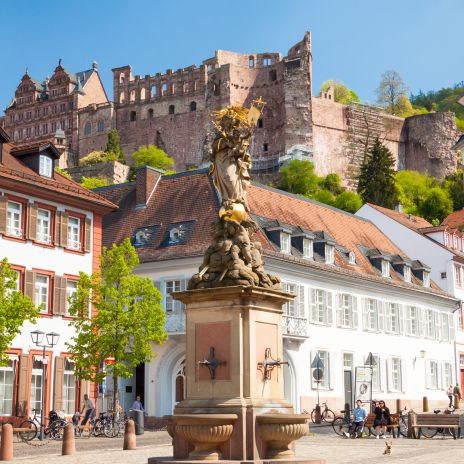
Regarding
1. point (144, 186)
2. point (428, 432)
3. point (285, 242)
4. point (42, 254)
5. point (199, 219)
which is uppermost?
point (144, 186)

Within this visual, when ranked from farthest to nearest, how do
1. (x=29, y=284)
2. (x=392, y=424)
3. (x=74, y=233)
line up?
1. (x=74, y=233)
2. (x=29, y=284)
3. (x=392, y=424)

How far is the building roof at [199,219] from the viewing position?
120 ft

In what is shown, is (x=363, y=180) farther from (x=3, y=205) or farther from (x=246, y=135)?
(x=246, y=135)

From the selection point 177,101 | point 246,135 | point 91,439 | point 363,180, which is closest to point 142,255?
point 91,439

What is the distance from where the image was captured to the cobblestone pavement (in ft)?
57.5

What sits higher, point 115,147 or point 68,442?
point 115,147

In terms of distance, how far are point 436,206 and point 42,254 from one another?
65.0 meters

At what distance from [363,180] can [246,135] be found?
249 ft

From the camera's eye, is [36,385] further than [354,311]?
No

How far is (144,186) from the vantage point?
40812mm

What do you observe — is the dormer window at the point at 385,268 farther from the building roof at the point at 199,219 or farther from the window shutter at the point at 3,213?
the window shutter at the point at 3,213

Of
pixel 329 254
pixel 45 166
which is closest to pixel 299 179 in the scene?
pixel 329 254

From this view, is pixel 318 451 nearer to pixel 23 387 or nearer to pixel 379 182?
pixel 23 387

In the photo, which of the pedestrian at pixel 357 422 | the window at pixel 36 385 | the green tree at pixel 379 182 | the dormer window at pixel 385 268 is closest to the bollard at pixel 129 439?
the pedestrian at pixel 357 422
